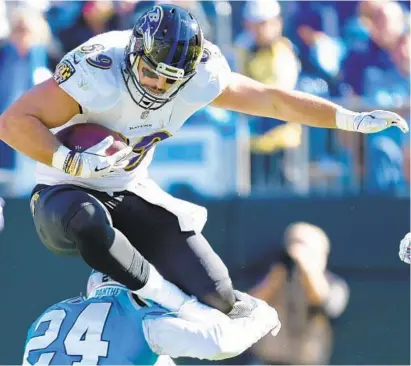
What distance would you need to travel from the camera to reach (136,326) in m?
4.50

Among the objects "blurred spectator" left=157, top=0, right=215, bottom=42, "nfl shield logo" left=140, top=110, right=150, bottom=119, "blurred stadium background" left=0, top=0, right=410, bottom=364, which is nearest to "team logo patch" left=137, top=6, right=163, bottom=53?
"nfl shield logo" left=140, top=110, right=150, bottom=119

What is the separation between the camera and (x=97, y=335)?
4.52 m

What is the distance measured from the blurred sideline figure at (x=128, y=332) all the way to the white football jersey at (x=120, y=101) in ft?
1.60

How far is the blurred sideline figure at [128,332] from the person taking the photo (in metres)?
4.30

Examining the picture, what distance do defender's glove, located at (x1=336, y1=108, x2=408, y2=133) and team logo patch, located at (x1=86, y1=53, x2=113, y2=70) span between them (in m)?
1.15

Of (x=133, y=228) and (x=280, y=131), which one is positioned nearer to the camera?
(x=133, y=228)

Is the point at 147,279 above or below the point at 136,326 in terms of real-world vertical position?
above

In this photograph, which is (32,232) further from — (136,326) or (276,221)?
(136,326)

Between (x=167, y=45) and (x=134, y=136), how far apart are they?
0.48 meters

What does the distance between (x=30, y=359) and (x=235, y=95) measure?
58.6 inches

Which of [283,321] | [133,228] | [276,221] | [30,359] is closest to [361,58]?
[276,221]

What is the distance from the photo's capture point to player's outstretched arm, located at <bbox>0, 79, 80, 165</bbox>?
4184 millimetres

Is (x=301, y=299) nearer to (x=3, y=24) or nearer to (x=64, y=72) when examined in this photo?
(x=64, y=72)

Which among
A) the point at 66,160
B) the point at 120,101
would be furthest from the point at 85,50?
the point at 66,160
